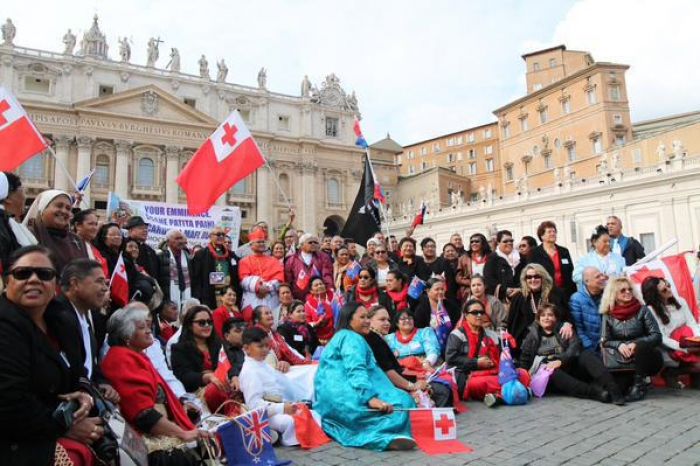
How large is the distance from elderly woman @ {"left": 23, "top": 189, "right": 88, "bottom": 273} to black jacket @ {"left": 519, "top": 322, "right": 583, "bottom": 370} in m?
5.28

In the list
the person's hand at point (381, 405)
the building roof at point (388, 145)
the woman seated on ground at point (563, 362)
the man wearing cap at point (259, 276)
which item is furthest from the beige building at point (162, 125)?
the person's hand at point (381, 405)

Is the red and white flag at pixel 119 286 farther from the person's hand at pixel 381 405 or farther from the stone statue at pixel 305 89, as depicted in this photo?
the stone statue at pixel 305 89

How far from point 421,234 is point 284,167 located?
44.3 feet

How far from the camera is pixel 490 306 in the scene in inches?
267

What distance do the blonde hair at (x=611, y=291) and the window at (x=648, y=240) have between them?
2129 cm

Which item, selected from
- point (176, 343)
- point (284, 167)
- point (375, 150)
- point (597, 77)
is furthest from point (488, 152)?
point (176, 343)

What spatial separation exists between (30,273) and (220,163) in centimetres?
672

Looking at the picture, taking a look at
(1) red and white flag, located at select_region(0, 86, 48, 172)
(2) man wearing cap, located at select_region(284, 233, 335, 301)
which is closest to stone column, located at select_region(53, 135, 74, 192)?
(1) red and white flag, located at select_region(0, 86, 48, 172)

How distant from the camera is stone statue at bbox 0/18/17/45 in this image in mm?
34031

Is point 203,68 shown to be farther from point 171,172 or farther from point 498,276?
point 498,276

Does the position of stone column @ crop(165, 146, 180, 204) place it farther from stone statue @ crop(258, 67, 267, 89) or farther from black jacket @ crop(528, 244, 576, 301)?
black jacket @ crop(528, 244, 576, 301)

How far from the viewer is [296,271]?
8.39 metres

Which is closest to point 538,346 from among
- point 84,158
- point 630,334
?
point 630,334

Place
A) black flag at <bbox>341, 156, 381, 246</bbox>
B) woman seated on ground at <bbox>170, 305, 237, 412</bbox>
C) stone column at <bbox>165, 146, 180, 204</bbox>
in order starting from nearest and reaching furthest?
woman seated on ground at <bbox>170, 305, 237, 412</bbox>
black flag at <bbox>341, 156, 381, 246</bbox>
stone column at <bbox>165, 146, 180, 204</bbox>
